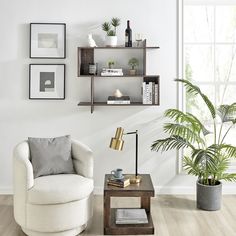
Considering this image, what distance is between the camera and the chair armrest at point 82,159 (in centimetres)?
354

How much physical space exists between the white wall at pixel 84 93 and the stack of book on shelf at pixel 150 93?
0.73ft

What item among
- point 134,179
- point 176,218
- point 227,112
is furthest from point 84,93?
point 176,218

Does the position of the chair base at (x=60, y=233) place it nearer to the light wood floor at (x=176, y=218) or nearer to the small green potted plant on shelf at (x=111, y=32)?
the light wood floor at (x=176, y=218)

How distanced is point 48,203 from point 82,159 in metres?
0.61

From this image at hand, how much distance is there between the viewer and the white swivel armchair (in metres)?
3.14

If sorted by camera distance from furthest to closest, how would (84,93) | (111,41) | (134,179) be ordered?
(84,93), (111,41), (134,179)

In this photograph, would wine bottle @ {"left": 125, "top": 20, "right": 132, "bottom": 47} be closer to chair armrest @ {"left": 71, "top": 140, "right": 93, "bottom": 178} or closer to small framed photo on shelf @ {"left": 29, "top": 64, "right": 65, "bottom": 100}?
small framed photo on shelf @ {"left": 29, "top": 64, "right": 65, "bottom": 100}

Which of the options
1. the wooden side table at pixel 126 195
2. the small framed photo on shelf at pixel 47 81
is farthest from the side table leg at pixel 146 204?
the small framed photo on shelf at pixel 47 81

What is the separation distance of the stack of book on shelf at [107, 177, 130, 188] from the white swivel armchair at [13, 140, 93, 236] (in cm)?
21

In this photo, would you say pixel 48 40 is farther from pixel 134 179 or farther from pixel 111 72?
pixel 134 179

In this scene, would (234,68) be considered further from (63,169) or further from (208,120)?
(63,169)

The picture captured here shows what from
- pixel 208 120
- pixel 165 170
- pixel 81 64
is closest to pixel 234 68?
pixel 208 120

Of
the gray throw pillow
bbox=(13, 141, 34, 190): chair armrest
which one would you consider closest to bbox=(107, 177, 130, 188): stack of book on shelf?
the gray throw pillow

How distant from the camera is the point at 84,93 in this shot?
4.45m
